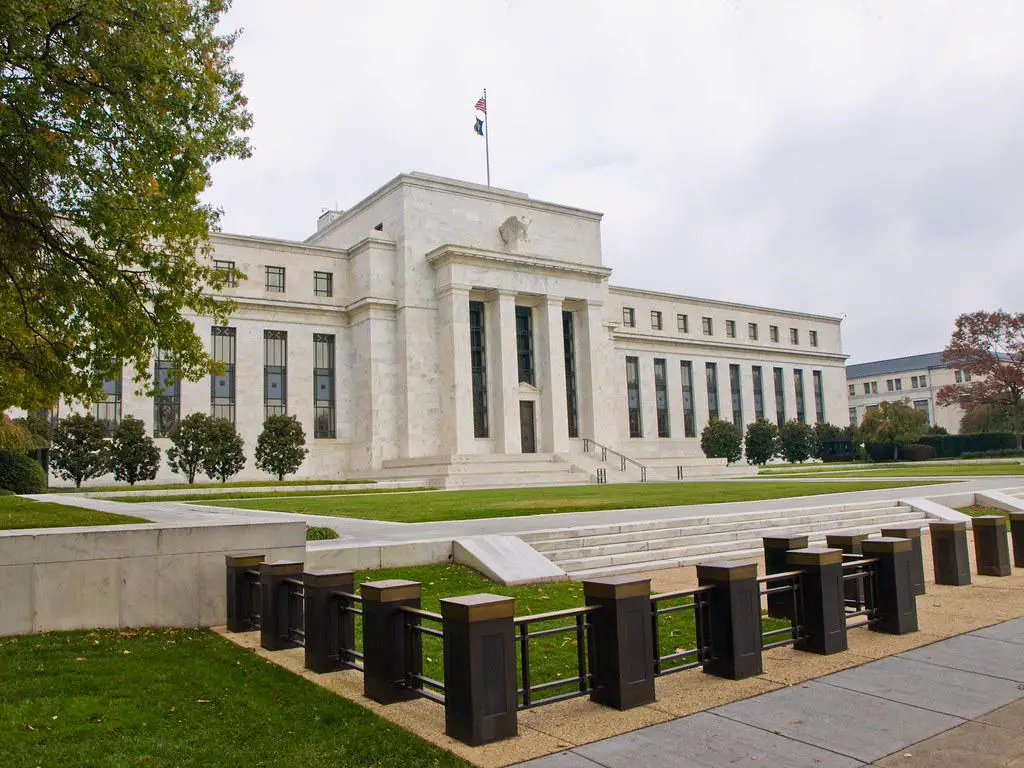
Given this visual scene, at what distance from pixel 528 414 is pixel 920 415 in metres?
40.0

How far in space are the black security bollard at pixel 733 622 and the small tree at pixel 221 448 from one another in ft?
113

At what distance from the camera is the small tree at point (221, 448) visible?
38250 mm

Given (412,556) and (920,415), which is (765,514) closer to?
(412,556)

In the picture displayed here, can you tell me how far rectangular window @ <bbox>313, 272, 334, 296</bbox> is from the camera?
1983 inches

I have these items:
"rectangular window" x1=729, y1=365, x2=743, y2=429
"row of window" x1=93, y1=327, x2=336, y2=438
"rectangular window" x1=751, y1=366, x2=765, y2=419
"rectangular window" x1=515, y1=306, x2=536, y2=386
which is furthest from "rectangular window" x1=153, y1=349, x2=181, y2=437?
"rectangular window" x1=751, y1=366, x2=765, y2=419

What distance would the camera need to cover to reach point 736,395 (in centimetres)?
7181

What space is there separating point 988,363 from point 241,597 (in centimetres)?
6924

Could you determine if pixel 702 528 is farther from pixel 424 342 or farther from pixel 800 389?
pixel 800 389

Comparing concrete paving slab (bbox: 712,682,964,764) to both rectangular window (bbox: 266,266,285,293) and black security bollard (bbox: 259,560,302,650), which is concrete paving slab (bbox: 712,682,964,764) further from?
rectangular window (bbox: 266,266,285,293)

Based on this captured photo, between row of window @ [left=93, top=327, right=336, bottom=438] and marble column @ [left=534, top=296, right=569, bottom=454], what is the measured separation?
43.3ft

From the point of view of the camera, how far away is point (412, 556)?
1316 cm

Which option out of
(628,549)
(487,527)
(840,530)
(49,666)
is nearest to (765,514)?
(840,530)

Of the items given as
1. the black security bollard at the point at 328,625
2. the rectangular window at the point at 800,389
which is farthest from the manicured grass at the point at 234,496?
the rectangular window at the point at 800,389

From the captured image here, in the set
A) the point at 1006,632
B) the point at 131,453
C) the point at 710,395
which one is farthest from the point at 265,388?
the point at 1006,632
